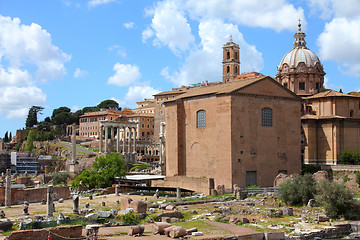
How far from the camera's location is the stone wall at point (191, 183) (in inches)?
1570

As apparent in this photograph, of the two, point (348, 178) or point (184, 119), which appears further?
point (184, 119)

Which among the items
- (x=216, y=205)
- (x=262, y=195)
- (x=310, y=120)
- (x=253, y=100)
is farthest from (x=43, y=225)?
(x=310, y=120)

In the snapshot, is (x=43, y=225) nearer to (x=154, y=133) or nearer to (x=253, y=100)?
(x=253, y=100)

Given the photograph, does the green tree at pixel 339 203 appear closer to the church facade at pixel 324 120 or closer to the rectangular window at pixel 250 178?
the rectangular window at pixel 250 178

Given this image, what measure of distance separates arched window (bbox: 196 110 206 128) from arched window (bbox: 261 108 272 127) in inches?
224

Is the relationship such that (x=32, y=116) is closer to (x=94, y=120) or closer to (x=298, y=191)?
(x=94, y=120)

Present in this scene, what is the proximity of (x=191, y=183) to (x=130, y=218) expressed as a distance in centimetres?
1749

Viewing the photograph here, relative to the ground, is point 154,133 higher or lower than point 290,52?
lower

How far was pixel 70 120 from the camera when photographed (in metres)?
125

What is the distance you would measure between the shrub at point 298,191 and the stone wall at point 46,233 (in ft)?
56.5

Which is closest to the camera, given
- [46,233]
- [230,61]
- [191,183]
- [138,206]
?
[46,233]

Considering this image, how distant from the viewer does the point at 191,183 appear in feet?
137

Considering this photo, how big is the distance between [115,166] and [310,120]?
72.3 feet

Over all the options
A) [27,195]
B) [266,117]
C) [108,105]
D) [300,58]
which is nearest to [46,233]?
[27,195]
